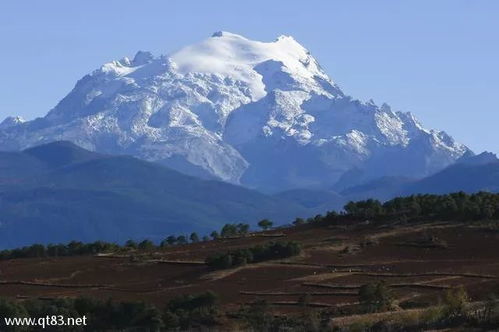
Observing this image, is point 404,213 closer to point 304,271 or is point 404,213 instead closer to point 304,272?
point 304,271

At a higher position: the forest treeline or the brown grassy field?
the forest treeline

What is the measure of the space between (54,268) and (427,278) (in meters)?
37.0

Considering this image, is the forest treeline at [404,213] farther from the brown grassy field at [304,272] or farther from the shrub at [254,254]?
the brown grassy field at [304,272]

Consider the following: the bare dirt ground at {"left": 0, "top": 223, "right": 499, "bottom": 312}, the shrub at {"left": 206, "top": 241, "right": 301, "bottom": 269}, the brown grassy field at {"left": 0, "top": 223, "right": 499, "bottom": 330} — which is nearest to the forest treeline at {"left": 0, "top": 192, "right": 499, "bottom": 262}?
the shrub at {"left": 206, "top": 241, "right": 301, "bottom": 269}

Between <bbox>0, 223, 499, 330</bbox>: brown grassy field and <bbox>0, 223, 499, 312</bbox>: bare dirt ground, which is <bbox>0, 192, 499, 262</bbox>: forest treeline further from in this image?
<bbox>0, 223, 499, 312</bbox>: bare dirt ground

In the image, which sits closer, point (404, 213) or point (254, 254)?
point (254, 254)

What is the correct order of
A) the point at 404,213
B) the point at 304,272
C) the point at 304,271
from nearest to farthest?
the point at 304,272 → the point at 304,271 → the point at 404,213

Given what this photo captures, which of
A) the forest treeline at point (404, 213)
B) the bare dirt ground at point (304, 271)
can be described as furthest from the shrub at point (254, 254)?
the bare dirt ground at point (304, 271)

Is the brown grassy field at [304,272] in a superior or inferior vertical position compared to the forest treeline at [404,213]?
inferior

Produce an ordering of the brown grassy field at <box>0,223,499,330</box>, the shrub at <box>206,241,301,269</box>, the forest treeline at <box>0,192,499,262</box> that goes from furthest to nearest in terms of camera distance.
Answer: the forest treeline at <box>0,192,499,262</box>
the shrub at <box>206,241,301,269</box>
the brown grassy field at <box>0,223,499,330</box>

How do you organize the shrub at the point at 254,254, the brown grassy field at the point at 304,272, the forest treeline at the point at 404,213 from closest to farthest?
the brown grassy field at the point at 304,272
the shrub at the point at 254,254
the forest treeline at the point at 404,213

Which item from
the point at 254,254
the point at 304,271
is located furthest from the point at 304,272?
the point at 254,254

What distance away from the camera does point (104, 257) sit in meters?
121

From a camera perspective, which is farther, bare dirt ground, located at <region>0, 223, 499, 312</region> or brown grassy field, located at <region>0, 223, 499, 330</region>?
bare dirt ground, located at <region>0, 223, 499, 312</region>
